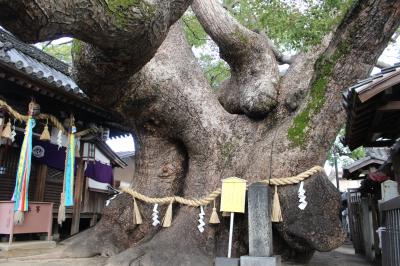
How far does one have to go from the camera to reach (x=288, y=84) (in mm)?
7059

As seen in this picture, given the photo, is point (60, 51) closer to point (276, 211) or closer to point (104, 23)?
point (276, 211)

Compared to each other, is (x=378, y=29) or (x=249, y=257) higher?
(x=378, y=29)

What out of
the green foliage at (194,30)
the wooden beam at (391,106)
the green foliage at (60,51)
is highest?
the green foliage at (60,51)

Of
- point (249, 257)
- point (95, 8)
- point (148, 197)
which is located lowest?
point (249, 257)

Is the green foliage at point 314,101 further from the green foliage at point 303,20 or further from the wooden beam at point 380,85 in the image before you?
→ the wooden beam at point 380,85

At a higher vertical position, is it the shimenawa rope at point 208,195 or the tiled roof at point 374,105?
the tiled roof at point 374,105

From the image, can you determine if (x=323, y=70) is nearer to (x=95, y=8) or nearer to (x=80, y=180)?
(x=95, y=8)

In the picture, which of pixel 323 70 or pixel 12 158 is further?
pixel 12 158

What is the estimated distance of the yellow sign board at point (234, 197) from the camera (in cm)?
572

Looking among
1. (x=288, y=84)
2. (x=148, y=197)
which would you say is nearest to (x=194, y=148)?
(x=148, y=197)

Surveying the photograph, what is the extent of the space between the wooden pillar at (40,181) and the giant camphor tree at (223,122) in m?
1.78

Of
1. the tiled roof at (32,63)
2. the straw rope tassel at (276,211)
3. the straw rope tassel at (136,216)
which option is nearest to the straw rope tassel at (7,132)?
the tiled roof at (32,63)

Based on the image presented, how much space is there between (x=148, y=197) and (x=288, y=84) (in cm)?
330

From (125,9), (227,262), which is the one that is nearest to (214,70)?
(227,262)
